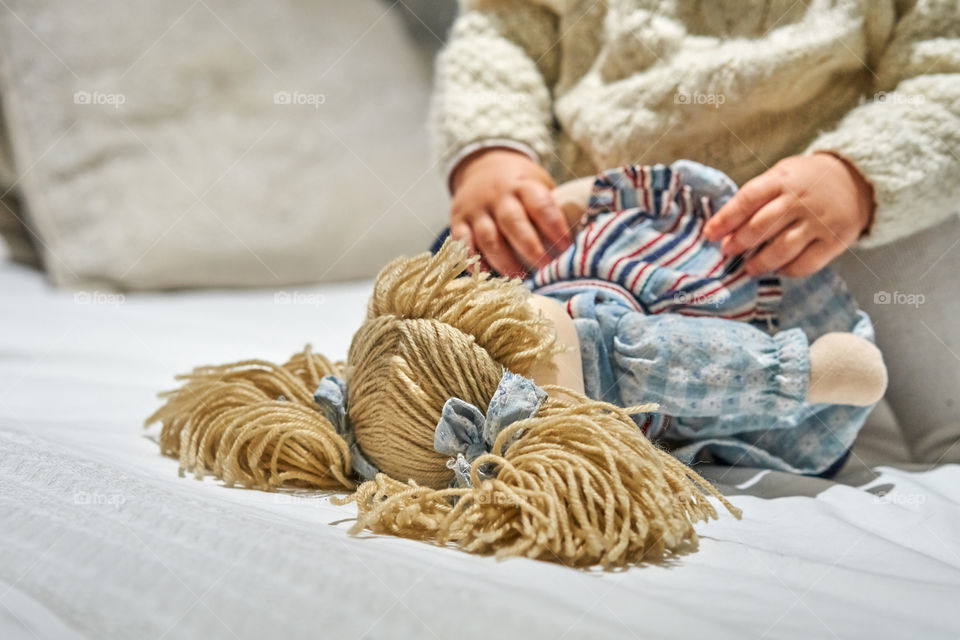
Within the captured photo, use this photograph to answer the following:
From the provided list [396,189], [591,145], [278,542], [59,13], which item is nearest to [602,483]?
[278,542]

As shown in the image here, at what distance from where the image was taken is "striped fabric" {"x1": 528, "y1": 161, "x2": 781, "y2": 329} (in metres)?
0.64

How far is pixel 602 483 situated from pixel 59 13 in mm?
1228

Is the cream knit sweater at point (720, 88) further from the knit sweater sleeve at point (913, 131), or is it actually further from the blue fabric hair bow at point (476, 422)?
the blue fabric hair bow at point (476, 422)

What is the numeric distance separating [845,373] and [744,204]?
151 mm

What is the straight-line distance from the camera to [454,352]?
521 mm

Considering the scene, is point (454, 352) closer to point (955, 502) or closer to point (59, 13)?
point (955, 502)

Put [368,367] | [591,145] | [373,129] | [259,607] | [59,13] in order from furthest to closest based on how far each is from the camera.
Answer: [373,129] < [59,13] < [591,145] < [368,367] < [259,607]

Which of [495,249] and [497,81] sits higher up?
[497,81]

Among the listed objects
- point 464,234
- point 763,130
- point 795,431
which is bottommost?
point 795,431

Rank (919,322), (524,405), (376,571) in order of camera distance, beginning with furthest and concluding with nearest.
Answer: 1. (919,322)
2. (524,405)
3. (376,571)

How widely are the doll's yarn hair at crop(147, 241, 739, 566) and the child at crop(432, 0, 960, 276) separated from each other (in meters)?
0.16

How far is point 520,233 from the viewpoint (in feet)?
2.23

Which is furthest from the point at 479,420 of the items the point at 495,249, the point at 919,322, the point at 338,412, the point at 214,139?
the point at 214,139

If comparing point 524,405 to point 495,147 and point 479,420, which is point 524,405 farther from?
point 495,147
